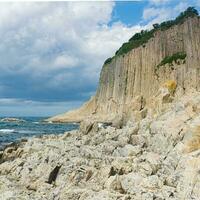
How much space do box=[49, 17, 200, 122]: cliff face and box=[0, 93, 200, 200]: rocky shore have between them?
61.2m

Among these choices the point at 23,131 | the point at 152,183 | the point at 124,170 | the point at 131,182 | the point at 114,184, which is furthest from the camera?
the point at 23,131

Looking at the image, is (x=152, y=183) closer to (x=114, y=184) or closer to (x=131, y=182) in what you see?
(x=131, y=182)

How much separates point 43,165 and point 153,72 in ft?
274

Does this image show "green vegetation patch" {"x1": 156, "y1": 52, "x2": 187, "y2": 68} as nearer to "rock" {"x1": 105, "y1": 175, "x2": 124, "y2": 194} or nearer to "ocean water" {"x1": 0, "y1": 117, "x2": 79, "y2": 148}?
"ocean water" {"x1": 0, "y1": 117, "x2": 79, "y2": 148}

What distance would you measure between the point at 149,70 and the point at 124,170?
284 feet

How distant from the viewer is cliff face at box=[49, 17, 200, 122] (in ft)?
306

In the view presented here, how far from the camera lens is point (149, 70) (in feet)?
343

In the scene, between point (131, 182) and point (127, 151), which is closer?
point (131, 182)

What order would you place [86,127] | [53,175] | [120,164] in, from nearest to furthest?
[120,164], [53,175], [86,127]

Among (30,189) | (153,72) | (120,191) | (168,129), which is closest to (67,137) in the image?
(168,129)

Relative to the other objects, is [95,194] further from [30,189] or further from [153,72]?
[153,72]

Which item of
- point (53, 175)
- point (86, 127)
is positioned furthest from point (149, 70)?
point (53, 175)

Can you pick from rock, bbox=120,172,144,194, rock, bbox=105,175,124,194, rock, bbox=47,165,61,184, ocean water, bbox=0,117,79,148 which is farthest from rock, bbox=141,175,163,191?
ocean water, bbox=0,117,79,148

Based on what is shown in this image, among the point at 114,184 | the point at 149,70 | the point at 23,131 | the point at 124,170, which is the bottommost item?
the point at 114,184
